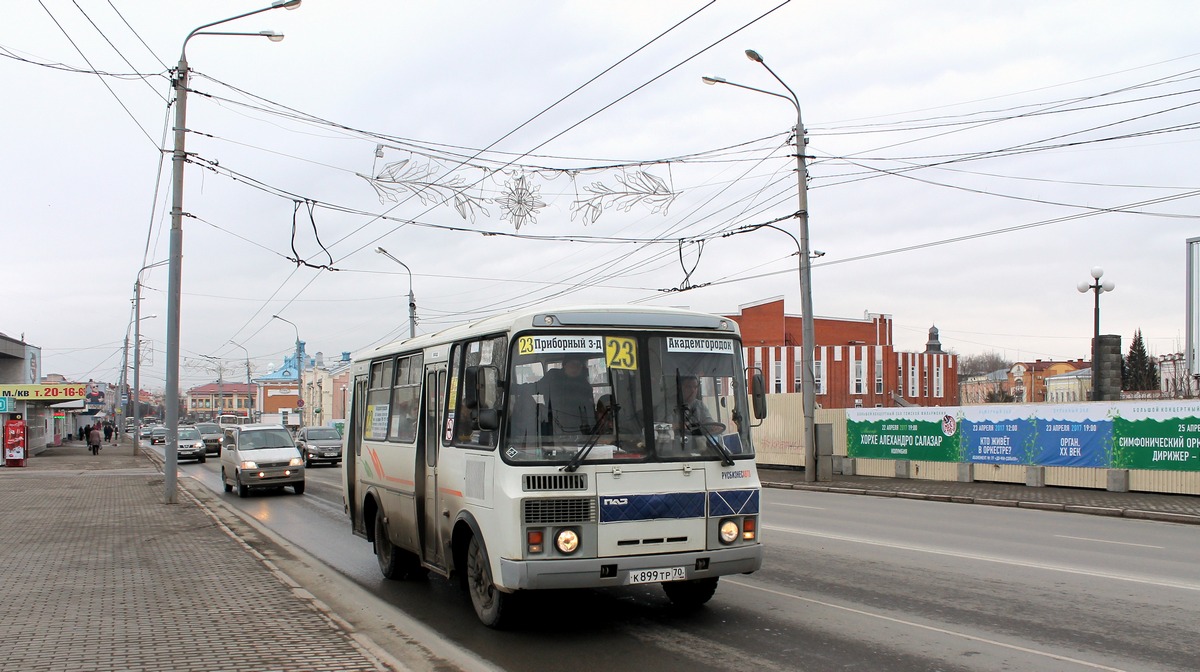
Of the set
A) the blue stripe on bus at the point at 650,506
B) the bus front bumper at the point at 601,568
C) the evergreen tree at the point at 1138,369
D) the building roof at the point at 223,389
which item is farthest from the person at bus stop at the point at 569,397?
the building roof at the point at 223,389

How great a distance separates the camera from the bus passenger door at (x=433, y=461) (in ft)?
29.6

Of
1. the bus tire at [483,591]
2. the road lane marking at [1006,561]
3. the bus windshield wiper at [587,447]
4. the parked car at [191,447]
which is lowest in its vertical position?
the parked car at [191,447]

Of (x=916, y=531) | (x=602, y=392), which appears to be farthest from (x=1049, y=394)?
(x=602, y=392)

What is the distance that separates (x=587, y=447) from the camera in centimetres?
737

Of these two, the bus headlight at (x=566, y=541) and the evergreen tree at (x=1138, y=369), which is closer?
the bus headlight at (x=566, y=541)

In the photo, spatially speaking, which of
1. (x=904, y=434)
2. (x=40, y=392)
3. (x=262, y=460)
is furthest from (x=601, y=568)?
(x=40, y=392)

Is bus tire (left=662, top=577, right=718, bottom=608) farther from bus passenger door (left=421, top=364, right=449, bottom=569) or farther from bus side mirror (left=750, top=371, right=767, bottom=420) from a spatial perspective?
bus passenger door (left=421, top=364, right=449, bottom=569)

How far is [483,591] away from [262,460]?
17540 mm

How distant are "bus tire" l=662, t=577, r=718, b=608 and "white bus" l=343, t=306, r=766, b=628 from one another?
1cm

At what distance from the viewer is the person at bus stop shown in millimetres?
7461

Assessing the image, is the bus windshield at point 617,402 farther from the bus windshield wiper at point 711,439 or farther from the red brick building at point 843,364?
the red brick building at point 843,364

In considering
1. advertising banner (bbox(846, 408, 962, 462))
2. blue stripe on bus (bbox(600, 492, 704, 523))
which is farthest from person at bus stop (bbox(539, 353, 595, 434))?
advertising banner (bbox(846, 408, 962, 462))

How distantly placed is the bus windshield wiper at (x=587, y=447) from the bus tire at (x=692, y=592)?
1829 millimetres

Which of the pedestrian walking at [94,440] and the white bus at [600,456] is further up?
the white bus at [600,456]
